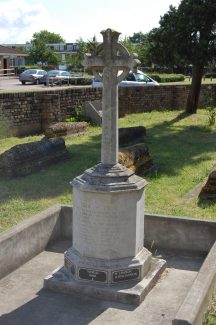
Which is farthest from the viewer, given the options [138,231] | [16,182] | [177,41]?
[177,41]

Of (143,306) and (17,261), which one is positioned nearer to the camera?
(143,306)

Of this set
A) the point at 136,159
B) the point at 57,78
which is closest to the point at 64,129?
the point at 136,159

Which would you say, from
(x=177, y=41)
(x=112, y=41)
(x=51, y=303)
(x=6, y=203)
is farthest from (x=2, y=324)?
(x=177, y=41)

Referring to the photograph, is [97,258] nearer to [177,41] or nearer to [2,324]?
[2,324]

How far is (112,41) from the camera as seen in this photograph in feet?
18.1

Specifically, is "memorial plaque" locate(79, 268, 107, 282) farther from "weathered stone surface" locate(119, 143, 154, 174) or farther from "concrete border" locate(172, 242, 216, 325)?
"weathered stone surface" locate(119, 143, 154, 174)

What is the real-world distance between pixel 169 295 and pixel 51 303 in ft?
Answer: 4.15

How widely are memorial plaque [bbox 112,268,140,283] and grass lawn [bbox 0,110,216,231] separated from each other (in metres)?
2.72

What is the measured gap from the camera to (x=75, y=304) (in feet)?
17.6

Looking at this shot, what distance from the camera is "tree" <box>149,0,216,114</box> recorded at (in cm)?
1867

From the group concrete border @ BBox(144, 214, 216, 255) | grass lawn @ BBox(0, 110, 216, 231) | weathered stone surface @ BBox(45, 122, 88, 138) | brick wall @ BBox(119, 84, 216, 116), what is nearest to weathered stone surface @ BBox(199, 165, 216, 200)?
grass lawn @ BBox(0, 110, 216, 231)

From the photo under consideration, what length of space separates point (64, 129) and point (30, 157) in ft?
14.5

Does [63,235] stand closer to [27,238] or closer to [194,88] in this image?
[27,238]

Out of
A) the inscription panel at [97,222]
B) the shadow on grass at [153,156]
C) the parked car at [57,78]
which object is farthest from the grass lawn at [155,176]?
the parked car at [57,78]
